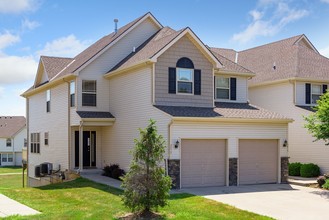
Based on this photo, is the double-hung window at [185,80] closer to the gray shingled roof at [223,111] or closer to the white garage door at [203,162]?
the gray shingled roof at [223,111]

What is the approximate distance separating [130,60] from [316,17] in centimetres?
989

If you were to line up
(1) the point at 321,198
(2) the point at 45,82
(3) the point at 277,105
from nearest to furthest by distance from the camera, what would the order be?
(1) the point at 321,198, (3) the point at 277,105, (2) the point at 45,82

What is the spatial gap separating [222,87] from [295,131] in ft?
17.7

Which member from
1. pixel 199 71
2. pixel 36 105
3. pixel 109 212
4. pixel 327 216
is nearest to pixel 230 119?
pixel 199 71

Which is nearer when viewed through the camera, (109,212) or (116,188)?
(109,212)

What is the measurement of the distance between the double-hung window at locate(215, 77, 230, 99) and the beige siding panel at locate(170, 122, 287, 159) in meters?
3.85

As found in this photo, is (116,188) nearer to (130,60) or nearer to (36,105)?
(130,60)

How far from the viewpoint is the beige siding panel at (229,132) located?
63.3ft

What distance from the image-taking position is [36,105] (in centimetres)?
3212

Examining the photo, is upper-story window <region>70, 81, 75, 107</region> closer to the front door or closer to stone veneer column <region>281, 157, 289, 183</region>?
the front door

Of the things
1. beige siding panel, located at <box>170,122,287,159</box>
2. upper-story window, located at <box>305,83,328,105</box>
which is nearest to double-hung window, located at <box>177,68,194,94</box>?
beige siding panel, located at <box>170,122,287,159</box>

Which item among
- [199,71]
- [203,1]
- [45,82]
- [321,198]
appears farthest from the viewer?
[45,82]

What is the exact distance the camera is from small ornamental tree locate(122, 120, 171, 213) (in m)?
13.1

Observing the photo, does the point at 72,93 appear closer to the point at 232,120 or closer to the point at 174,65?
the point at 174,65
